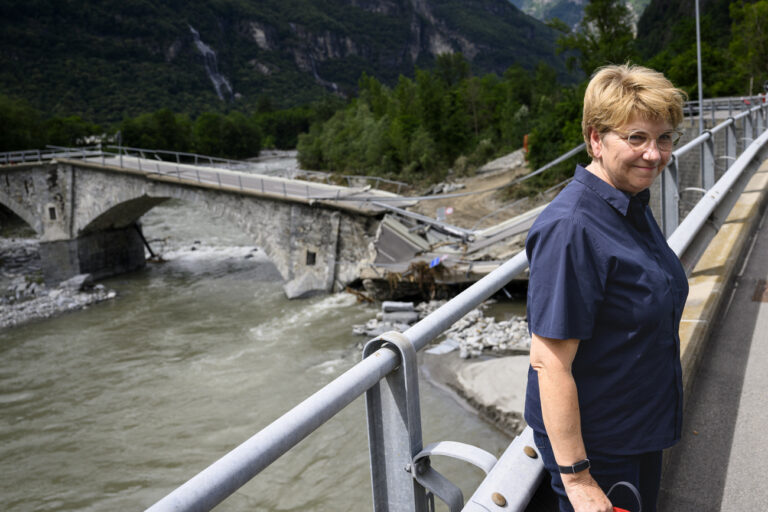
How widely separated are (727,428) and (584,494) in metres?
1.55

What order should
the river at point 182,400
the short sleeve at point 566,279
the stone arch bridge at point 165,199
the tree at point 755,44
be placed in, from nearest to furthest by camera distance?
the short sleeve at point 566,279 → the river at point 182,400 → the stone arch bridge at point 165,199 → the tree at point 755,44

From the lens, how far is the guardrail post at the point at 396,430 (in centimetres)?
149

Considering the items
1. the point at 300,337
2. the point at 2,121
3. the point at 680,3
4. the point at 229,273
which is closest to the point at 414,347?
the point at 300,337

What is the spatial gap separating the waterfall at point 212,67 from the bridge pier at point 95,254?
11125 cm

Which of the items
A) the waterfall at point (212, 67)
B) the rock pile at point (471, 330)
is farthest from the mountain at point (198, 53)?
the rock pile at point (471, 330)

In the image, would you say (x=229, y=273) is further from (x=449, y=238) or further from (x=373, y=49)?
(x=373, y=49)

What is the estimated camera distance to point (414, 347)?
150 centimetres

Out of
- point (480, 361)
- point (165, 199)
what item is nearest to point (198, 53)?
point (165, 199)

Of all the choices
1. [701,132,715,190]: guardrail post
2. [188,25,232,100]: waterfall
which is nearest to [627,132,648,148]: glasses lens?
[701,132,715,190]: guardrail post

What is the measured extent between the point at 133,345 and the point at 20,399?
3345mm

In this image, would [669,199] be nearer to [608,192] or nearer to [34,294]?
[608,192]

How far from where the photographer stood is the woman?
1.35 metres

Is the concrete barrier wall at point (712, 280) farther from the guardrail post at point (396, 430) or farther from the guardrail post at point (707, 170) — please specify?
the guardrail post at point (396, 430)

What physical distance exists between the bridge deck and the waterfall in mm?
136916
